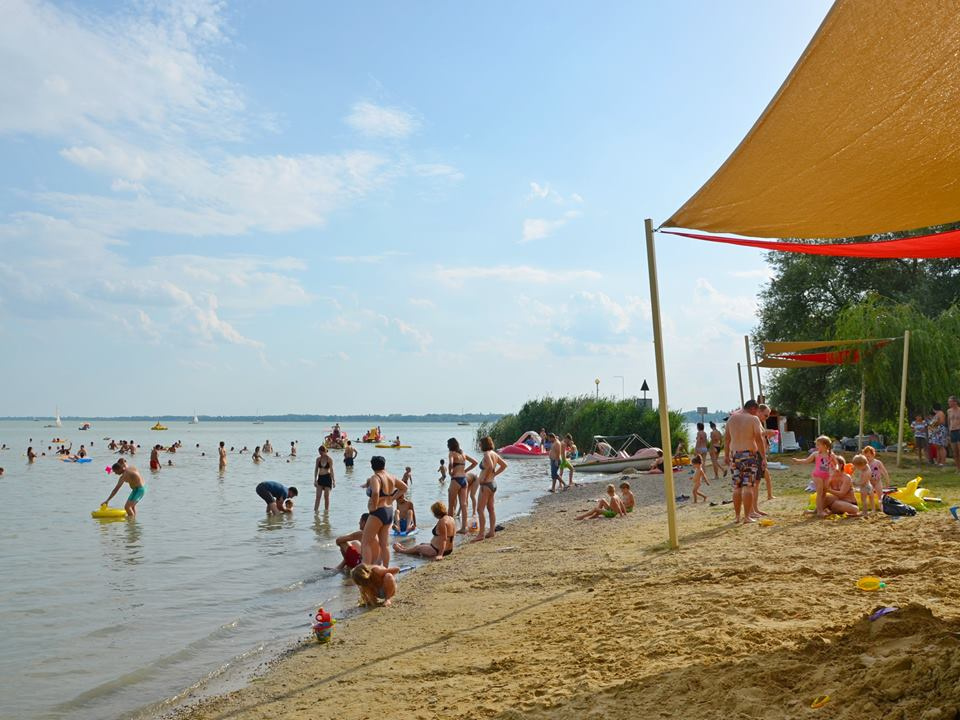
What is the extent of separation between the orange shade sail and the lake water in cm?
556

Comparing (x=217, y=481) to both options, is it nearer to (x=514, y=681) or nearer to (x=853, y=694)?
(x=514, y=681)

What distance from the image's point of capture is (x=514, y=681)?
4414 mm

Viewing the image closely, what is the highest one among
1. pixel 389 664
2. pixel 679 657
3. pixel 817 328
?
pixel 817 328

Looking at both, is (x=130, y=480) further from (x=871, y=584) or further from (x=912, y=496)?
(x=871, y=584)

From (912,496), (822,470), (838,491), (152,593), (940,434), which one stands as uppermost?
(940,434)

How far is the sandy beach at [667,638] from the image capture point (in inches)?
132

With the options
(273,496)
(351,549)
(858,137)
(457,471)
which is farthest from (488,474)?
(858,137)

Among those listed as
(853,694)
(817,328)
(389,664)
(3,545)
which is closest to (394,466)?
(817,328)

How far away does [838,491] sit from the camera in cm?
920

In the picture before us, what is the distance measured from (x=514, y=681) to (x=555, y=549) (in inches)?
211

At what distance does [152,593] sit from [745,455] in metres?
7.70

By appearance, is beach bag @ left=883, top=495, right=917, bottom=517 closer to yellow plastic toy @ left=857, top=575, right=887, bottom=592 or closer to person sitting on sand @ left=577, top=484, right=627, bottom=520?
yellow plastic toy @ left=857, top=575, right=887, bottom=592

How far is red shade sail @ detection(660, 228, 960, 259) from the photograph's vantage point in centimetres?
579

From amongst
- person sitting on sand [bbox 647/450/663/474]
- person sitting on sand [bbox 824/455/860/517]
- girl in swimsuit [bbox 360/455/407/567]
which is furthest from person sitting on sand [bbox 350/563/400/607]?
person sitting on sand [bbox 647/450/663/474]
